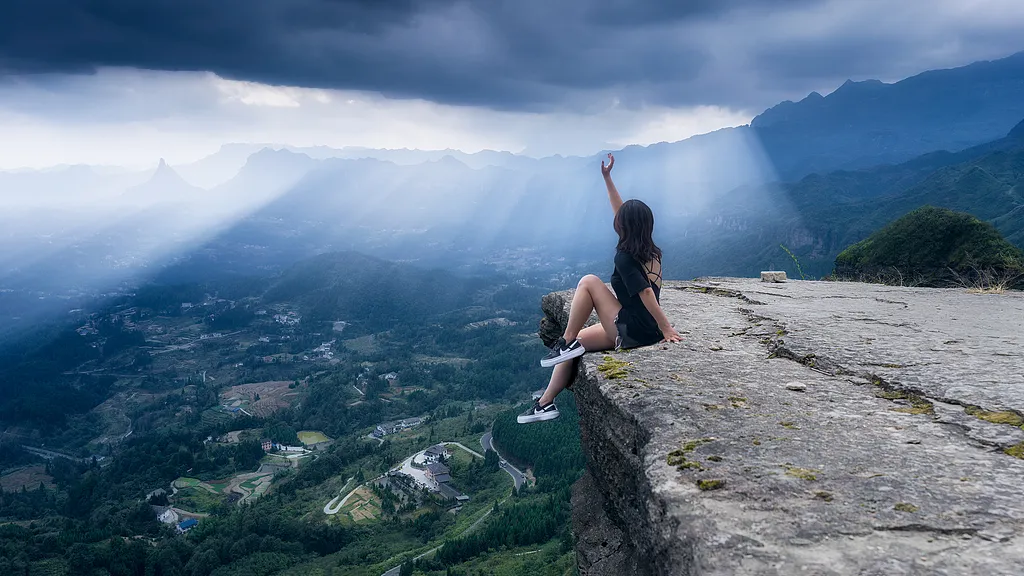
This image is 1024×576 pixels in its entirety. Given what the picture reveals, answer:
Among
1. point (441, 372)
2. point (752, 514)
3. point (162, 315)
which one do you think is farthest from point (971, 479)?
point (162, 315)

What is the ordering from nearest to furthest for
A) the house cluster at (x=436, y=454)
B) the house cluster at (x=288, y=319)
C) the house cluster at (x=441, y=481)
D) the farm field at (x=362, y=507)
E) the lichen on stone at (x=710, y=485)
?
the lichen on stone at (x=710, y=485)
the farm field at (x=362, y=507)
the house cluster at (x=441, y=481)
the house cluster at (x=436, y=454)
the house cluster at (x=288, y=319)

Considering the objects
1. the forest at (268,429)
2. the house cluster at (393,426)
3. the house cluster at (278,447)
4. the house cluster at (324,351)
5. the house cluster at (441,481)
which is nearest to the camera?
the forest at (268,429)

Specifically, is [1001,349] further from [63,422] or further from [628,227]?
[63,422]

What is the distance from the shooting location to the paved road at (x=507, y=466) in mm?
52469

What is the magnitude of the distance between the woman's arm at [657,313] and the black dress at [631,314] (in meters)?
0.06

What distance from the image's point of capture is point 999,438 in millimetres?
3057

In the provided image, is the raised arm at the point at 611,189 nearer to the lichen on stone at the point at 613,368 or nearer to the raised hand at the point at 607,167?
the raised hand at the point at 607,167

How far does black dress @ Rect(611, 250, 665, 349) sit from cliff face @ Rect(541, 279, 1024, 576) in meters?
0.20

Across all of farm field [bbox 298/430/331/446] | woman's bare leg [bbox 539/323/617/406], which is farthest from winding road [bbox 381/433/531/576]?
woman's bare leg [bbox 539/323/617/406]

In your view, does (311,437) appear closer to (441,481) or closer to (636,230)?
(441,481)

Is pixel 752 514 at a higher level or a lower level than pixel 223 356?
higher

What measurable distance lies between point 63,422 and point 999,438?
119 m

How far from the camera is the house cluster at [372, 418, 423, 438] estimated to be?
74550 mm

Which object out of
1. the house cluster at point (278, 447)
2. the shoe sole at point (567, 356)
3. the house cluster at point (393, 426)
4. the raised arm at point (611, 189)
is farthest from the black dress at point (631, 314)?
the house cluster at point (278, 447)
